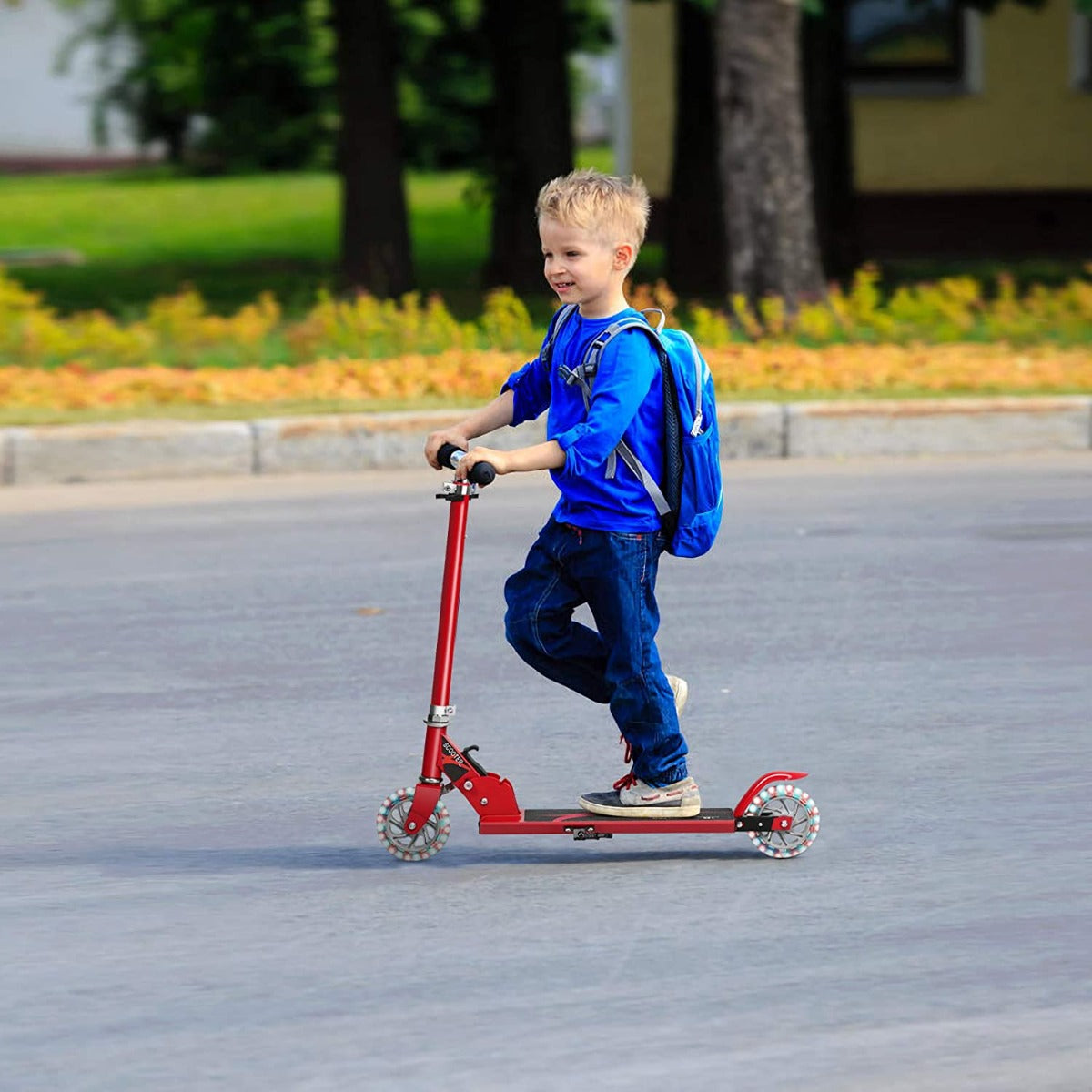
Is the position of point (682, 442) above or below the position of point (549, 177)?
below

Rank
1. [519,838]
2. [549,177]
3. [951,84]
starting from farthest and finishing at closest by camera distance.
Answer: [951,84] → [549,177] → [519,838]

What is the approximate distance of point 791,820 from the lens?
5.18 metres

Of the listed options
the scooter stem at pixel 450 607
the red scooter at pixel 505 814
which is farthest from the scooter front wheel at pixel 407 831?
the scooter stem at pixel 450 607

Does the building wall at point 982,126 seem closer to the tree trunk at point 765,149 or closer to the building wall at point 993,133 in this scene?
the building wall at point 993,133

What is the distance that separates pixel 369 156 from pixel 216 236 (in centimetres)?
1002

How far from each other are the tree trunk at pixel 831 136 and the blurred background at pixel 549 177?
1.4 inches

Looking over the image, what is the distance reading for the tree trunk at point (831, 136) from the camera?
20.2m

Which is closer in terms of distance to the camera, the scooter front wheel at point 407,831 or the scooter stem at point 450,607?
the scooter stem at point 450,607

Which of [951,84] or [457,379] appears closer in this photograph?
[457,379]

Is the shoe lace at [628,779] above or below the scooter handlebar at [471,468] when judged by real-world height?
below

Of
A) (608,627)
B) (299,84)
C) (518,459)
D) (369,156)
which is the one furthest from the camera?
(299,84)

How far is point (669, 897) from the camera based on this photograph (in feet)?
16.2

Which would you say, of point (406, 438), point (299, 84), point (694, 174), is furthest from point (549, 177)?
point (299, 84)

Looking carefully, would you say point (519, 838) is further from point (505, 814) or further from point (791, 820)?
point (791, 820)
